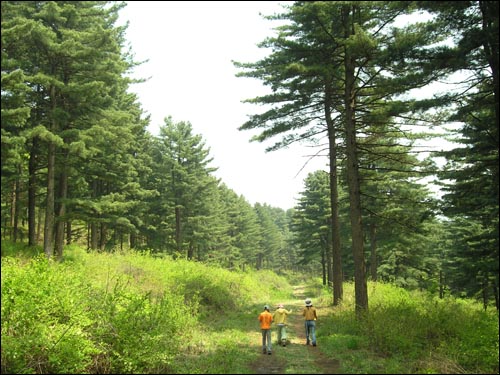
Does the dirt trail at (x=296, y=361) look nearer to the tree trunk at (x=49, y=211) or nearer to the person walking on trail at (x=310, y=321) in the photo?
the person walking on trail at (x=310, y=321)

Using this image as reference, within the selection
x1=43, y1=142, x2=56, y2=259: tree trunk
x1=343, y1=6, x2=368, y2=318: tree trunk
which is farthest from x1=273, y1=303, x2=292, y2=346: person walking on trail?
x1=43, y1=142, x2=56, y2=259: tree trunk

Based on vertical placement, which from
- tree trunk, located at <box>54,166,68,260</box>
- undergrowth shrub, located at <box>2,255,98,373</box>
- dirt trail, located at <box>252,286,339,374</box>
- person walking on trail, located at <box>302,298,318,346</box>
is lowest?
dirt trail, located at <box>252,286,339,374</box>

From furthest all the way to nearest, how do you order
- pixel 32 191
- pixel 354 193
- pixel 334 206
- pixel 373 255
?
1. pixel 373 255
2. pixel 32 191
3. pixel 334 206
4. pixel 354 193

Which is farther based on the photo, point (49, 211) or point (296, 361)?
point (49, 211)

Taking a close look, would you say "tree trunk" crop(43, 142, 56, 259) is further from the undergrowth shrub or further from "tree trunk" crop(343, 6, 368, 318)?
"tree trunk" crop(343, 6, 368, 318)

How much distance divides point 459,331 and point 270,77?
1224 cm

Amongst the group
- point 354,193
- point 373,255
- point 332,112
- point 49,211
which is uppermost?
point 332,112

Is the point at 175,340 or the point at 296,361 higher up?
the point at 175,340

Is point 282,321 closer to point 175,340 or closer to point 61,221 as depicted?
point 175,340

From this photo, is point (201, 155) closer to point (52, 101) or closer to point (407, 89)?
point (52, 101)

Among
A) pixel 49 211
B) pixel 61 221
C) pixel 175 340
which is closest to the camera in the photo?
pixel 175 340

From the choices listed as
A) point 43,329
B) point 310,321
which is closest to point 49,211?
point 43,329

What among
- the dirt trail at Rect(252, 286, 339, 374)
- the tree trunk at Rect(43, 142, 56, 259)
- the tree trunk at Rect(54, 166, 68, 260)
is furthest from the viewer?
the tree trunk at Rect(54, 166, 68, 260)

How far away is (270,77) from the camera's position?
632 inches
